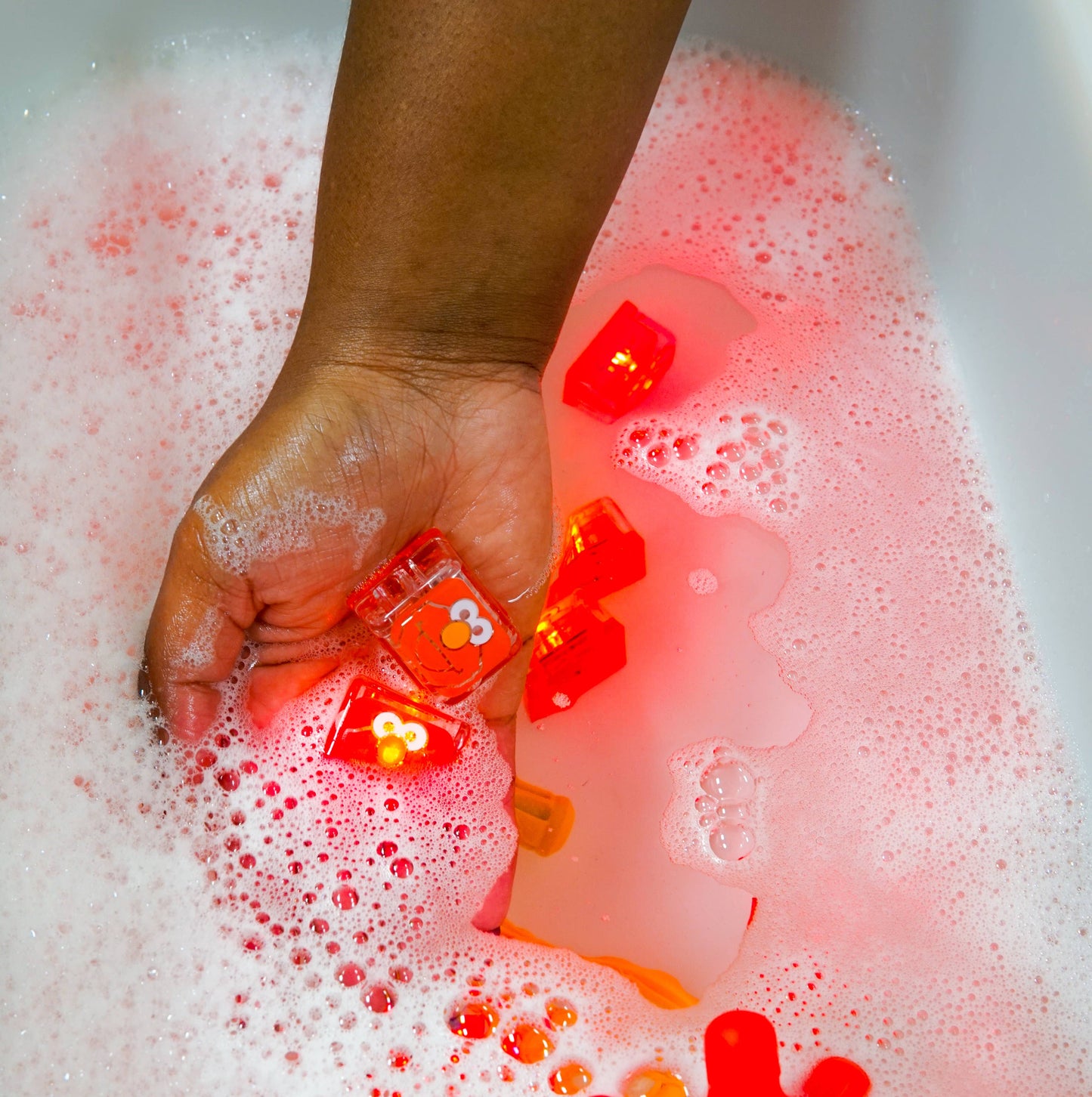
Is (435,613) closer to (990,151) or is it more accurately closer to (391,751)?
(391,751)

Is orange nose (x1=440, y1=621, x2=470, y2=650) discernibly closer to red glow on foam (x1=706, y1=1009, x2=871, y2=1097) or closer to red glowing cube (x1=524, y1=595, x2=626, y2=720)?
red glowing cube (x1=524, y1=595, x2=626, y2=720)

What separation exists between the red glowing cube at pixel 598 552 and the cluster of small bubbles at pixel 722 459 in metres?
0.10

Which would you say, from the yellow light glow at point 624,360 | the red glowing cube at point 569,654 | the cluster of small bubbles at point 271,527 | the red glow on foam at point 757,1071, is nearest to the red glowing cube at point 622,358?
the yellow light glow at point 624,360

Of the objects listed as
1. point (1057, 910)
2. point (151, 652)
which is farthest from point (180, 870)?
point (1057, 910)

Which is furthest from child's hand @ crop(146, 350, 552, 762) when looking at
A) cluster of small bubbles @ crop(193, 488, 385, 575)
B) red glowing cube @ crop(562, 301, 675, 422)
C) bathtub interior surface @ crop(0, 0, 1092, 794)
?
bathtub interior surface @ crop(0, 0, 1092, 794)

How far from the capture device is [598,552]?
1081mm

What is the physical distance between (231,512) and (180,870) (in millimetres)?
324

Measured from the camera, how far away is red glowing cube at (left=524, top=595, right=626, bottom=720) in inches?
41.7

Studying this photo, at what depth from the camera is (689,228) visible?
1.26 meters

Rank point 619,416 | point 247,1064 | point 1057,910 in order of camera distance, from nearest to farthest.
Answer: point 247,1064
point 1057,910
point 619,416

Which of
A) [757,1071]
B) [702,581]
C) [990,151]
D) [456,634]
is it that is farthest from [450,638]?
[990,151]

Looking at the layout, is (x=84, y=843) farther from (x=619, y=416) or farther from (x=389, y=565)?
(x=619, y=416)

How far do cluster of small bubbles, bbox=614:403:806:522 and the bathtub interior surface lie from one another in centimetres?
21

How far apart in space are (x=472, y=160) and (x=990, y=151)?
1.82 ft
